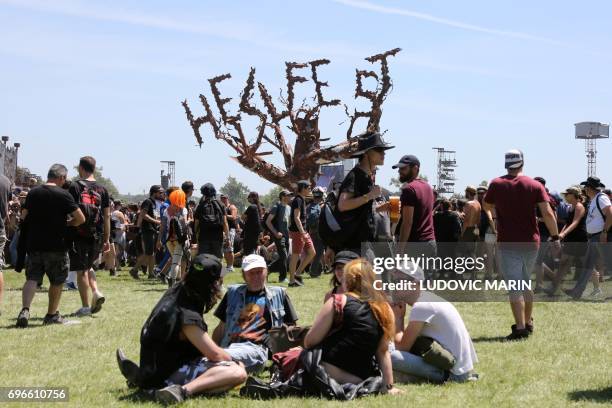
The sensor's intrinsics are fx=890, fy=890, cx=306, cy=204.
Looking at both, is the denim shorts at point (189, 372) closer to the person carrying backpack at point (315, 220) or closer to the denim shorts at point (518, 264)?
the denim shorts at point (518, 264)

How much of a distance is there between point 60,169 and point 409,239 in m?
4.04

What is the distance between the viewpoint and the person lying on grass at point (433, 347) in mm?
6932

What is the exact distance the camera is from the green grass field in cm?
629

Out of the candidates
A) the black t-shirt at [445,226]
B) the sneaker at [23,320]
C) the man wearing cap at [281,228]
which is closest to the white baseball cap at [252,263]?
the sneaker at [23,320]

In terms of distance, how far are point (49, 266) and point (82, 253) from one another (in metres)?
0.85

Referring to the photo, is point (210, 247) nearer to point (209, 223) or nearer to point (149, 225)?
point (209, 223)

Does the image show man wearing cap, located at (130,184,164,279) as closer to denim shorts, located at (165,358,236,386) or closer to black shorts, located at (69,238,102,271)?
black shorts, located at (69,238,102,271)

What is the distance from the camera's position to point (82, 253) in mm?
10703

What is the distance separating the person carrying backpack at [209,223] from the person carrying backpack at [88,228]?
9.40ft

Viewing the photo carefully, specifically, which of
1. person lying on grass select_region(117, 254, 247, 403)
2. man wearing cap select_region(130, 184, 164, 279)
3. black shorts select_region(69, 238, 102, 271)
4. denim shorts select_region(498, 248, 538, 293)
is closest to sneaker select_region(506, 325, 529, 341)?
denim shorts select_region(498, 248, 538, 293)

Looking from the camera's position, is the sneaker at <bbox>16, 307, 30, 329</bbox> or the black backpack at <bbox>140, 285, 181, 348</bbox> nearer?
the black backpack at <bbox>140, 285, 181, 348</bbox>

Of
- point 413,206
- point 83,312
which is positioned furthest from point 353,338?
point 83,312

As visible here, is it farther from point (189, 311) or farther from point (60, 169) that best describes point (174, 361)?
point (60, 169)

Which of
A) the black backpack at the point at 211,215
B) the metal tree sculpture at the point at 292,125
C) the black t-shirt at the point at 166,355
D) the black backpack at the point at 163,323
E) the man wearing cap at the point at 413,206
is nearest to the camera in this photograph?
the black backpack at the point at 163,323
